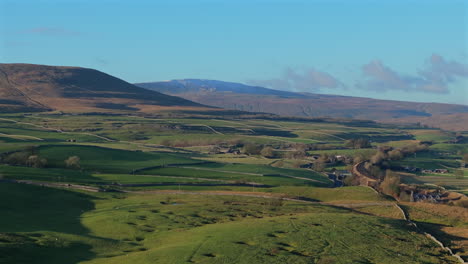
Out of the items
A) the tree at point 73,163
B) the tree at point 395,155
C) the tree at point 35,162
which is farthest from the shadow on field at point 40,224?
the tree at point 395,155

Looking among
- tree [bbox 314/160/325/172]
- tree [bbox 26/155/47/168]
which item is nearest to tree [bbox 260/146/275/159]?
tree [bbox 314/160/325/172]

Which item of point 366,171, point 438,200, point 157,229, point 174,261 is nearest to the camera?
point 174,261

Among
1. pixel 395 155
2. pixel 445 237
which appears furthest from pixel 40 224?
pixel 395 155

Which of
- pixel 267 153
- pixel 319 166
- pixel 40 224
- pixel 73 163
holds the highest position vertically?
pixel 267 153

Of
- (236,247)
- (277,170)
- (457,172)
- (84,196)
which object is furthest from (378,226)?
(457,172)

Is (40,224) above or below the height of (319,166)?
below

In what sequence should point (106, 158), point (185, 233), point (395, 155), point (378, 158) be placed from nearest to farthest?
1. point (185, 233)
2. point (106, 158)
3. point (378, 158)
4. point (395, 155)

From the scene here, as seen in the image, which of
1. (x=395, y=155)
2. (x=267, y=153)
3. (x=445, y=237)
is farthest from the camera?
(x=267, y=153)

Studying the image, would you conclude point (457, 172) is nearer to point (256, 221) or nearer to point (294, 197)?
point (294, 197)

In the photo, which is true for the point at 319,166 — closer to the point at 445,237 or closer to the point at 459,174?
the point at 459,174
